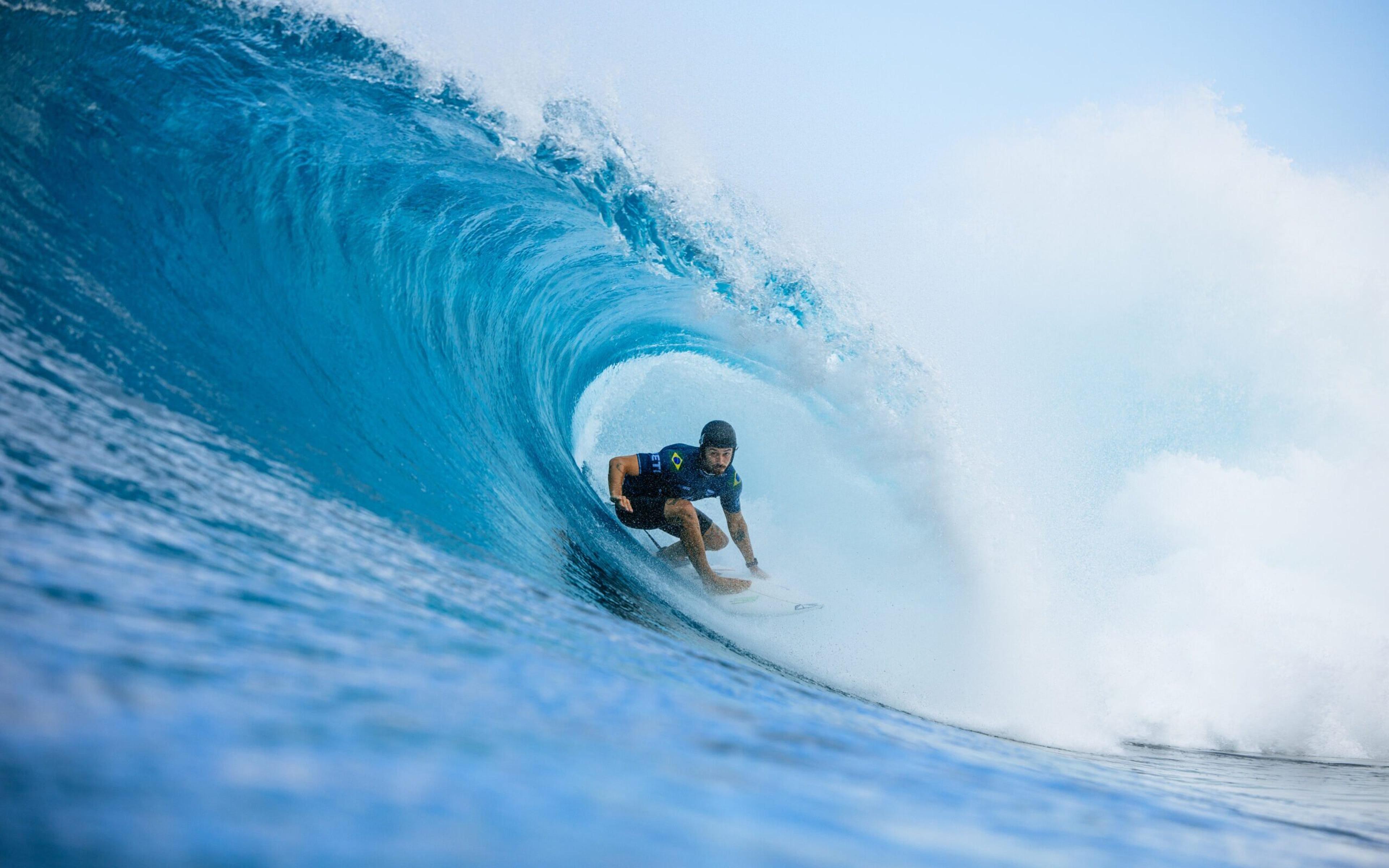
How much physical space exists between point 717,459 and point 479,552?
6.47 ft

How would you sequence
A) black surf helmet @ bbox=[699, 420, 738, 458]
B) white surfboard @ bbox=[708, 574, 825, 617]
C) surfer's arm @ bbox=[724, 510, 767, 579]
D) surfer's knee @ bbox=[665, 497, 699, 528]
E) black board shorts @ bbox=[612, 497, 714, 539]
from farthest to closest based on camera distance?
1. surfer's arm @ bbox=[724, 510, 767, 579]
2. black board shorts @ bbox=[612, 497, 714, 539]
3. white surfboard @ bbox=[708, 574, 825, 617]
4. surfer's knee @ bbox=[665, 497, 699, 528]
5. black surf helmet @ bbox=[699, 420, 738, 458]

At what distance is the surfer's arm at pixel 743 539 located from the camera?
5.14m

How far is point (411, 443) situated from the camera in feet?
11.8

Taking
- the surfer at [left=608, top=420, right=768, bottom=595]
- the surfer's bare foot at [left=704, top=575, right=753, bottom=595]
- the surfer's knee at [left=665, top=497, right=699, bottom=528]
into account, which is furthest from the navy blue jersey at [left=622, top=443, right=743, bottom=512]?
the surfer's bare foot at [left=704, top=575, right=753, bottom=595]

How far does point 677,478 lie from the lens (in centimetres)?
475

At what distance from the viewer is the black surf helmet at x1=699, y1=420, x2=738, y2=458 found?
443 centimetres

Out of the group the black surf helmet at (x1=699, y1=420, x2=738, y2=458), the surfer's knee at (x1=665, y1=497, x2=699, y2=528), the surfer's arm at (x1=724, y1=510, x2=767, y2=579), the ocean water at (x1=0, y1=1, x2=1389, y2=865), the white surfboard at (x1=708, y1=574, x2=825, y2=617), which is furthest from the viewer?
the surfer's arm at (x1=724, y1=510, x2=767, y2=579)

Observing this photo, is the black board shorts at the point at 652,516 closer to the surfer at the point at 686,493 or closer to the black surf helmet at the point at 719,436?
the surfer at the point at 686,493

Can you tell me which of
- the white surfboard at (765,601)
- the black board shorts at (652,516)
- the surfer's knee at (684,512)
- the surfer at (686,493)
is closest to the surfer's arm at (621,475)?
the surfer at (686,493)

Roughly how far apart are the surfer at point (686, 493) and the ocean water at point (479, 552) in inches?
10.0

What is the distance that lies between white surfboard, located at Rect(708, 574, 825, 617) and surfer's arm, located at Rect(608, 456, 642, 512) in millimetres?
927

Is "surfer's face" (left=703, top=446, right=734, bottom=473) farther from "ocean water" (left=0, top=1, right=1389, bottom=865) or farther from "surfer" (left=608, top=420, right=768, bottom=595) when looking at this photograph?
"ocean water" (left=0, top=1, right=1389, bottom=865)

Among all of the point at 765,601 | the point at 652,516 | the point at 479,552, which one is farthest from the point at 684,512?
the point at 479,552

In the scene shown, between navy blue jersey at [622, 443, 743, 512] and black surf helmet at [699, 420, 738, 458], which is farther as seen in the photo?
navy blue jersey at [622, 443, 743, 512]
